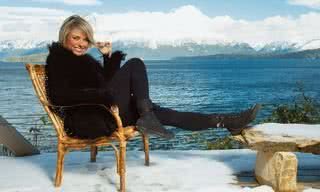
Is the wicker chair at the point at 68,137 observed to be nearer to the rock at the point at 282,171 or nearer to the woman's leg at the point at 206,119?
the woman's leg at the point at 206,119

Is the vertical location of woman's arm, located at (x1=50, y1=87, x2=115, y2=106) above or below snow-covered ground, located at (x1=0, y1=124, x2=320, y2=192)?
above

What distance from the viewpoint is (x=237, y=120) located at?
3697 millimetres

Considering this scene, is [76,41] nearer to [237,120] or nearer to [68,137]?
[68,137]

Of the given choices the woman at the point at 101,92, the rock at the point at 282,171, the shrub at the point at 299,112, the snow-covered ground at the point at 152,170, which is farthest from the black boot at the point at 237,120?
the shrub at the point at 299,112

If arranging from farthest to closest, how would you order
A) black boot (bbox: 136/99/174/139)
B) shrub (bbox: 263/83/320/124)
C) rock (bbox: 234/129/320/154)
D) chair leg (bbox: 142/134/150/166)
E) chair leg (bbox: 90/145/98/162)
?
shrub (bbox: 263/83/320/124) < chair leg (bbox: 90/145/98/162) < chair leg (bbox: 142/134/150/166) < black boot (bbox: 136/99/174/139) < rock (bbox: 234/129/320/154)

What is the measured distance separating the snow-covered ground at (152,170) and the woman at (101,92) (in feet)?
1.34

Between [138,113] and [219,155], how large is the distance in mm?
1262

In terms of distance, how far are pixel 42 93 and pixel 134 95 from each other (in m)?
0.68

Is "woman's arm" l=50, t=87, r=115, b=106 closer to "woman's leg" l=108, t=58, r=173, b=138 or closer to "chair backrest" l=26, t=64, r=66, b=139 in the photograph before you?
"chair backrest" l=26, t=64, r=66, b=139

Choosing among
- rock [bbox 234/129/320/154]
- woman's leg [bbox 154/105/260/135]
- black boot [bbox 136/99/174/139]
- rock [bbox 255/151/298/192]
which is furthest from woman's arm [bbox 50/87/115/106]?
rock [bbox 255/151/298/192]

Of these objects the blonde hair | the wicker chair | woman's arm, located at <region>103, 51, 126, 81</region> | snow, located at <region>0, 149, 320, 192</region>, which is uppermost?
the blonde hair

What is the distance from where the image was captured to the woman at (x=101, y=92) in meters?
3.46

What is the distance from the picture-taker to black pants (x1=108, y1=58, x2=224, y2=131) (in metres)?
3.76

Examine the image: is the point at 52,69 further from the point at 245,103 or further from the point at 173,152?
the point at 245,103
